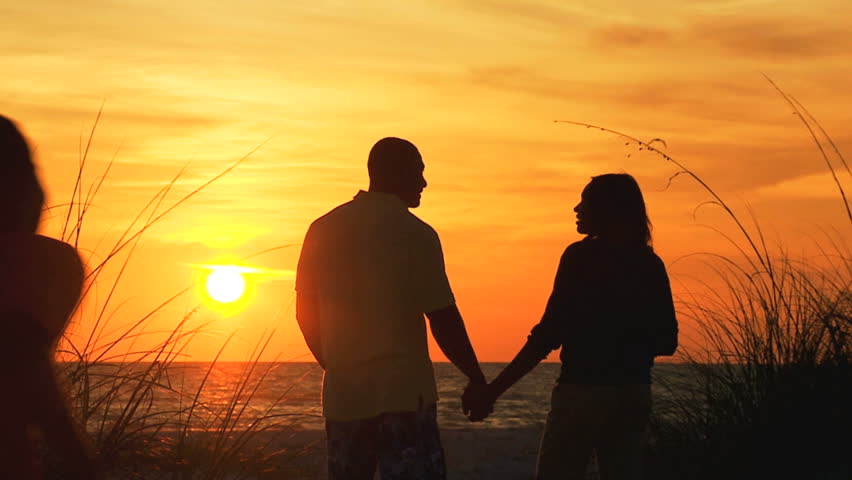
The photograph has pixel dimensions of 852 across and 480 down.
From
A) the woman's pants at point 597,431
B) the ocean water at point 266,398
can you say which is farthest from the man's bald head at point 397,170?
the ocean water at point 266,398

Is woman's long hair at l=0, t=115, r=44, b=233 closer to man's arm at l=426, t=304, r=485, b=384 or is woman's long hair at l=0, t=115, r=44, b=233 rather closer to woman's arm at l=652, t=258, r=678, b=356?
man's arm at l=426, t=304, r=485, b=384

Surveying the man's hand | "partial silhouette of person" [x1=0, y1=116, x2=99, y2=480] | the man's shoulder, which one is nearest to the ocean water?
the man's hand

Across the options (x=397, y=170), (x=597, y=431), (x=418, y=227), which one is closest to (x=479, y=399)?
(x=597, y=431)

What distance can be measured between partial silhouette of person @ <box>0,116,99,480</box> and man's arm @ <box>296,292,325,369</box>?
1.72m

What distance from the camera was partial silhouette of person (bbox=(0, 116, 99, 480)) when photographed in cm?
220

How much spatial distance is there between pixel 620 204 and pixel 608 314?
17.8 inches

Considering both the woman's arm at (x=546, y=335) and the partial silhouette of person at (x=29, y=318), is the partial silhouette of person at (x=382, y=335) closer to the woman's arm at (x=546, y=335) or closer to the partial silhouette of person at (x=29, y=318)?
the woman's arm at (x=546, y=335)

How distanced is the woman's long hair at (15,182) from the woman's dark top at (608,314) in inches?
95.1

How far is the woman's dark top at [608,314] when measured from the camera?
13.8 feet

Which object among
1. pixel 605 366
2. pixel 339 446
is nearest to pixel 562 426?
pixel 605 366

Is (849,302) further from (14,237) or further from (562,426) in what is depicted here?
(14,237)

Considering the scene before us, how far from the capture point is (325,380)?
398 cm

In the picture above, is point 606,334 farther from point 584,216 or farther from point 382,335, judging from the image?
point 382,335

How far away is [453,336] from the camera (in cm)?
398
